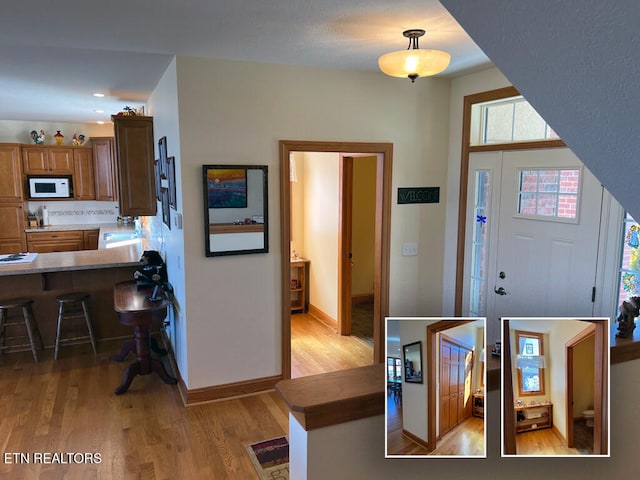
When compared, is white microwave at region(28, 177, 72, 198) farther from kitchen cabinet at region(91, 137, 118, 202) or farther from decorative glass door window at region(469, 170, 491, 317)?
decorative glass door window at region(469, 170, 491, 317)

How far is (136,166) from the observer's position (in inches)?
176

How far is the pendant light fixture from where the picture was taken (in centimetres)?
252

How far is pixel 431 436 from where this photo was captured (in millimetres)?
1241

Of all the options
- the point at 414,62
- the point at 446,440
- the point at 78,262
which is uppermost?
the point at 414,62

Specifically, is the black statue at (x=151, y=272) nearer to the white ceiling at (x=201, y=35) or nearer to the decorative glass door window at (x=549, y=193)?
the white ceiling at (x=201, y=35)

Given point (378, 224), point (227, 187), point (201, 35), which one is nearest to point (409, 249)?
point (378, 224)

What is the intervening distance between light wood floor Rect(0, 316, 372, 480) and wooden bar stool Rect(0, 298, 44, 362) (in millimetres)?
237

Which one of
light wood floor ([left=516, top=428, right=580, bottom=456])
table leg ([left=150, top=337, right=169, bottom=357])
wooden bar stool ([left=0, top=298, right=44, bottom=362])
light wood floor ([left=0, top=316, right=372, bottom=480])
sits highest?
light wood floor ([left=516, top=428, right=580, bottom=456])

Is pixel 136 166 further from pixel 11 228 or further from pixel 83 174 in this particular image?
pixel 11 228

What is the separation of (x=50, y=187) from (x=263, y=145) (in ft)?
17.4

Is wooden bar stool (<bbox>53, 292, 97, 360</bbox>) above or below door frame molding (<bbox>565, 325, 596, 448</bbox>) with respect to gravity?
below

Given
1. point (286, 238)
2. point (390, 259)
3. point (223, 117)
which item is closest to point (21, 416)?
point (286, 238)

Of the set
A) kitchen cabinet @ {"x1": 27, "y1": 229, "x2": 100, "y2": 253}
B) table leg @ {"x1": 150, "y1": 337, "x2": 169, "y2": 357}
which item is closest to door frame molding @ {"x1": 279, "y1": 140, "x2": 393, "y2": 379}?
table leg @ {"x1": 150, "y1": 337, "x2": 169, "y2": 357}

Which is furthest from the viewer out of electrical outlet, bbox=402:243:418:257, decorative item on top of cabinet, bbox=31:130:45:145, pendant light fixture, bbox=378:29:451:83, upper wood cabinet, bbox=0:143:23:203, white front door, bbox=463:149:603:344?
decorative item on top of cabinet, bbox=31:130:45:145
